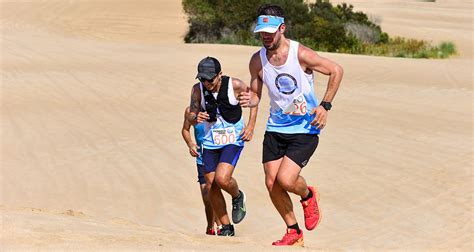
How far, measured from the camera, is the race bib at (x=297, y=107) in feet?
25.4

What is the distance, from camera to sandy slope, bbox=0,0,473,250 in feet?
34.0

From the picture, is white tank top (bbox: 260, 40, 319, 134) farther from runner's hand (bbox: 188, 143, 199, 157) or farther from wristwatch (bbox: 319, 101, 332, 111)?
runner's hand (bbox: 188, 143, 199, 157)

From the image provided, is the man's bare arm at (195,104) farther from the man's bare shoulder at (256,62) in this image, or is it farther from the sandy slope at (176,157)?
the sandy slope at (176,157)

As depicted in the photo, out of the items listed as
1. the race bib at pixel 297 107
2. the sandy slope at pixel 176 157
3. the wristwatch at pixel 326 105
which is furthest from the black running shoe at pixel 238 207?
the wristwatch at pixel 326 105

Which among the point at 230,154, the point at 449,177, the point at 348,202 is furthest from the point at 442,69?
the point at 230,154

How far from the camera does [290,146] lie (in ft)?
26.4

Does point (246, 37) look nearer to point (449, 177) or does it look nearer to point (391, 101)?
point (391, 101)

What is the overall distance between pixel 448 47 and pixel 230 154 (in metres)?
25.8

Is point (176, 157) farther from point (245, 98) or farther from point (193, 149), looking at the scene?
point (245, 98)


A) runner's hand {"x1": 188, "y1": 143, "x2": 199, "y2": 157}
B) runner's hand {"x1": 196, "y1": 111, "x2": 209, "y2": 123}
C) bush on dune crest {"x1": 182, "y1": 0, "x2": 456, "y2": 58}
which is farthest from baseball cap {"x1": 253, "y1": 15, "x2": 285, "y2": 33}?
bush on dune crest {"x1": 182, "y1": 0, "x2": 456, "y2": 58}

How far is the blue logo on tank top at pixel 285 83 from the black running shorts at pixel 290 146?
1.68ft

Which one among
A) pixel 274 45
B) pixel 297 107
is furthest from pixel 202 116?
pixel 274 45

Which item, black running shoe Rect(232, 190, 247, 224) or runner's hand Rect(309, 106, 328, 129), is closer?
runner's hand Rect(309, 106, 328, 129)

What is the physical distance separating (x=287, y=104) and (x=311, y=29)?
79.1 feet
